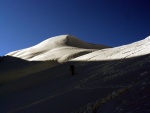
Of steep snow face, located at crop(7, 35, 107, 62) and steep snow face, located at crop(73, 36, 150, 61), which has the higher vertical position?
steep snow face, located at crop(7, 35, 107, 62)

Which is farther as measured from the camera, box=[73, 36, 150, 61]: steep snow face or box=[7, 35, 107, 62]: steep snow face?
box=[7, 35, 107, 62]: steep snow face

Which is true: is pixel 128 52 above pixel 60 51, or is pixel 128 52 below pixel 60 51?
below

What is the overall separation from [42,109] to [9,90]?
16727 millimetres

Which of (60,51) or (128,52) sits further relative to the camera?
(60,51)

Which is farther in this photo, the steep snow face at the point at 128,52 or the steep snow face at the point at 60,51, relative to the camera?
the steep snow face at the point at 60,51

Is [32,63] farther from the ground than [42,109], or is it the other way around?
[32,63]

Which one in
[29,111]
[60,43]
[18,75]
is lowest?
[29,111]

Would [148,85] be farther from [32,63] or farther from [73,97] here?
[32,63]

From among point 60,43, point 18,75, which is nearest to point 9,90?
point 18,75

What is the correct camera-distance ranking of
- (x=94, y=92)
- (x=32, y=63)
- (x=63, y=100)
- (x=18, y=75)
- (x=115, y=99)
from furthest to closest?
(x=32, y=63)
(x=18, y=75)
(x=63, y=100)
(x=94, y=92)
(x=115, y=99)

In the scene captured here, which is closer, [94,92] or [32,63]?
[94,92]

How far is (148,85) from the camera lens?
11.1 metres

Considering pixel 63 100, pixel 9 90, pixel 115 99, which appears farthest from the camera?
pixel 9 90

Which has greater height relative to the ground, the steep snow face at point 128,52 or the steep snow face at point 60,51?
the steep snow face at point 60,51
